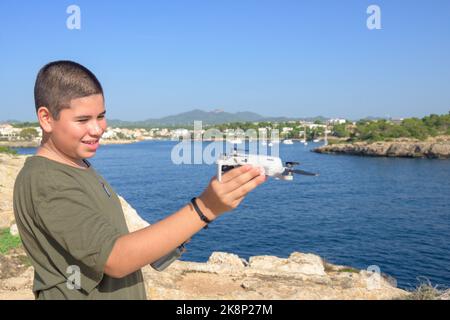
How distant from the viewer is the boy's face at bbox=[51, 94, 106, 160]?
1.89 meters

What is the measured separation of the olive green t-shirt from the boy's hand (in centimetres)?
41

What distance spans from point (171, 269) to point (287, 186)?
51486 mm

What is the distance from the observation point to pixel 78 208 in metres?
1.68

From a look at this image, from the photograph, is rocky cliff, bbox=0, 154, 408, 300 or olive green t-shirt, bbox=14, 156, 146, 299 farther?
rocky cliff, bbox=0, 154, 408, 300

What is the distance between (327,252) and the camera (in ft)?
99.8

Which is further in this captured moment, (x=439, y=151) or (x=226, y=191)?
(x=439, y=151)

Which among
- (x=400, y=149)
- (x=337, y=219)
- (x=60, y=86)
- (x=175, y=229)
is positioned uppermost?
(x=60, y=86)

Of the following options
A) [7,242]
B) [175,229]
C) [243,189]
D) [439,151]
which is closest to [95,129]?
Result: [175,229]

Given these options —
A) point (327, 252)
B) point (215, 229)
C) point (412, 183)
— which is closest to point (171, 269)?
point (327, 252)

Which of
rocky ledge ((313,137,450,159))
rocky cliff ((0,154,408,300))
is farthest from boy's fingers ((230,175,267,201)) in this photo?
rocky ledge ((313,137,450,159))

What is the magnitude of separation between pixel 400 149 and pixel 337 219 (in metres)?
76.5

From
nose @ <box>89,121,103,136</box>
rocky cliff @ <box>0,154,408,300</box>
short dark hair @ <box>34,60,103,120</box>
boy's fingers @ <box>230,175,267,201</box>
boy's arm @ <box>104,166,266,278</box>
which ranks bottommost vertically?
rocky cliff @ <box>0,154,408,300</box>

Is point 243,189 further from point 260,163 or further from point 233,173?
point 260,163

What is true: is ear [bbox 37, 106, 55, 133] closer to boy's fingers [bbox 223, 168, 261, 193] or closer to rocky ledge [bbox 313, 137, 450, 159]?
boy's fingers [bbox 223, 168, 261, 193]
